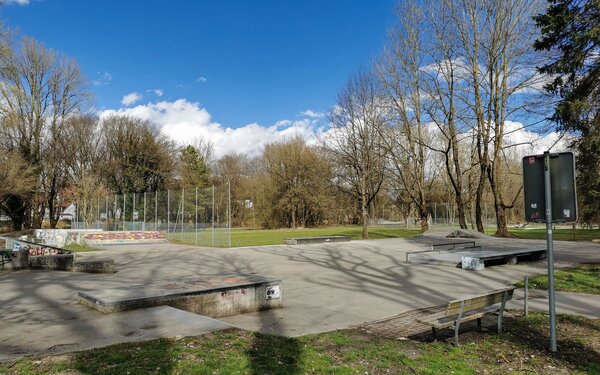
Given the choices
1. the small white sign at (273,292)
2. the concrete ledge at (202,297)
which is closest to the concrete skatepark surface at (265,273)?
the concrete ledge at (202,297)

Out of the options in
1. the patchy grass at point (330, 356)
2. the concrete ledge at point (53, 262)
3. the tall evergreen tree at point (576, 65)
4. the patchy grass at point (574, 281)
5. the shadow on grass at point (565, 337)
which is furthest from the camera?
the concrete ledge at point (53, 262)

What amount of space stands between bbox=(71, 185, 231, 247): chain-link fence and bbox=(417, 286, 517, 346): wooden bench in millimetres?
19513

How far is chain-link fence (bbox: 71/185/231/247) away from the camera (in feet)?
87.6

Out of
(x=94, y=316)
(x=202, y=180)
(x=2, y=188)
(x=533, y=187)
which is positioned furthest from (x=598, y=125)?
(x=202, y=180)

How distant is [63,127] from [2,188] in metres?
20.1

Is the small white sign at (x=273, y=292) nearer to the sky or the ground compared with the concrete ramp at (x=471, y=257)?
nearer to the sky

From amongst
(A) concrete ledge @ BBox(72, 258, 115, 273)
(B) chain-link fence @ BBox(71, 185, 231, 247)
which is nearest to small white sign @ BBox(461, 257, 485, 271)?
(A) concrete ledge @ BBox(72, 258, 115, 273)

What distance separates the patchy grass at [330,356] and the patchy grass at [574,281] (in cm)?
456

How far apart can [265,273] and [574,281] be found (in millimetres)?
8697

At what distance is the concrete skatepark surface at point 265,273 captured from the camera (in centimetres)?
570

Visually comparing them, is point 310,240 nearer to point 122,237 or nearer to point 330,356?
point 122,237

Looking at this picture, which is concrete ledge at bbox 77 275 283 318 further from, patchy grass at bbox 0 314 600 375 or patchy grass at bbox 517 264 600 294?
patchy grass at bbox 517 264 600 294

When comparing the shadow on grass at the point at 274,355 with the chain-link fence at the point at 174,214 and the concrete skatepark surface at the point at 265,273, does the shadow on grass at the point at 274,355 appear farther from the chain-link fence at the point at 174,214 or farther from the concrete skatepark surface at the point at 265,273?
the chain-link fence at the point at 174,214

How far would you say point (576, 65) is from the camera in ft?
43.7
